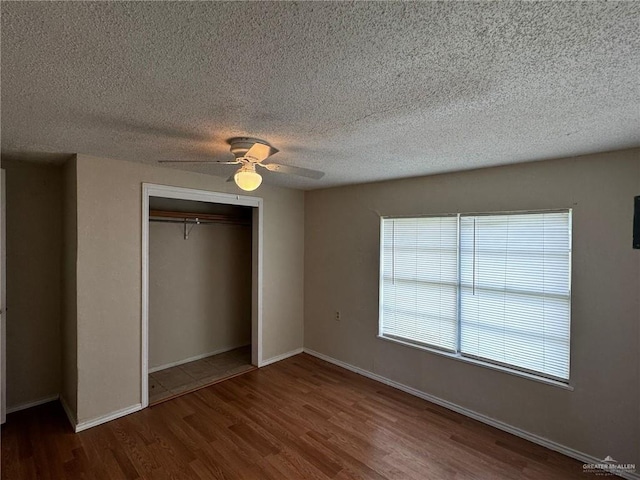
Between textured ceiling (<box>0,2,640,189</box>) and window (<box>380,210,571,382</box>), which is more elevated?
textured ceiling (<box>0,2,640,189</box>)

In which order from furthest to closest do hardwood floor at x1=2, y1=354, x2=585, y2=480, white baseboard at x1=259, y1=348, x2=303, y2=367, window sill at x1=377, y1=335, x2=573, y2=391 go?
white baseboard at x1=259, y1=348, x2=303, y2=367 < window sill at x1=377, y1=335, x2=573, y2=391 < hardwood floor at x1=2, y1=354, x2=585, y2=480

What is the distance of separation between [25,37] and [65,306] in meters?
2.84

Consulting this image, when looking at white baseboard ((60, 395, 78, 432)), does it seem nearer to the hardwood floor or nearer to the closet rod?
the hardwood floor

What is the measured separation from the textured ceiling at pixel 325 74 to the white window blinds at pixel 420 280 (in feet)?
3.99

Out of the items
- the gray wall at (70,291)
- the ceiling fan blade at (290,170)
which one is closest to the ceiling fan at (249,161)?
the ceiling fan blade at (290,170)

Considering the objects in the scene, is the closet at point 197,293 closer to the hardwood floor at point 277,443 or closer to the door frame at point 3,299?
the hardwood floor at point 277,443

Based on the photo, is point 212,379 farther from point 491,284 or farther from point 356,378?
point 491,284

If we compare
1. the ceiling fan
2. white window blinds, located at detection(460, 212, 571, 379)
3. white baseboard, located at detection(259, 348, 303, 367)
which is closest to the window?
white window blinds, located at detection(460, 212, 571, 379)

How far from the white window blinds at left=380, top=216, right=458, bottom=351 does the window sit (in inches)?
0.4

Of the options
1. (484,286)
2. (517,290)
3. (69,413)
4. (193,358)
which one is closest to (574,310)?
(517,290)

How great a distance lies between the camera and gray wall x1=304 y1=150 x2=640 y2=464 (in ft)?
7.57

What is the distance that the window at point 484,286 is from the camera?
263 centimetres

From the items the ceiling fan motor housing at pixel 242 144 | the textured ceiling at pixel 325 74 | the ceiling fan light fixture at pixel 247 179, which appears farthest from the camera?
the ceiling fan motor housing at pixel 242 144

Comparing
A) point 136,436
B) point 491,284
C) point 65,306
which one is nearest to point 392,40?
point 491,284
